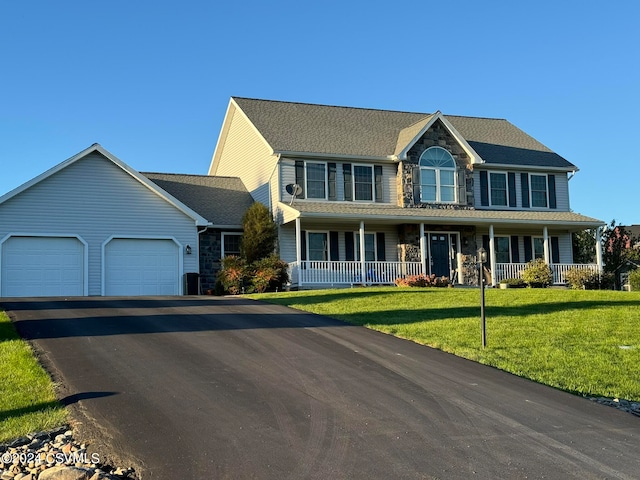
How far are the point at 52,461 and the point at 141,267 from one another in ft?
61.3

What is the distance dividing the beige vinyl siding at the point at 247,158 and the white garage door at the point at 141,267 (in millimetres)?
5016

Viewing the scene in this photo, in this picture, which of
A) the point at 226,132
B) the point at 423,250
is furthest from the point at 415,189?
the point at 226,132

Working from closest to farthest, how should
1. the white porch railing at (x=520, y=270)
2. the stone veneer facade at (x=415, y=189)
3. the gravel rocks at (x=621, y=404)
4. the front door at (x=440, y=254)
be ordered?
1. the gravel rocks at (x=621, y=404)
2. the stone veneer facade at (x=415, y=189)
3. the front door at (x=440, y=254)
4. the white porch railing at (x=520, y=270)

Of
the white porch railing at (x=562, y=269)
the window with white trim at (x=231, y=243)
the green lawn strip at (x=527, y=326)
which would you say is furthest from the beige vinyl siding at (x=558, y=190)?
the window with white trim at (x=231, y=243)

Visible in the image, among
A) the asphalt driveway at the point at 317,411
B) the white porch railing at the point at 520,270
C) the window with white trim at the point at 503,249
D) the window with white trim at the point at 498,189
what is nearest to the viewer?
the asphalt driveway at the point at 317,411

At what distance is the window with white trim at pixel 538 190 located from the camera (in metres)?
29.8

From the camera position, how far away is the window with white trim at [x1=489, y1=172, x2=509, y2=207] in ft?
95.9

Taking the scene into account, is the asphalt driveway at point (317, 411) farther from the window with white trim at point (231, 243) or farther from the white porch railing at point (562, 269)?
the white porch railing at point (562, 269)

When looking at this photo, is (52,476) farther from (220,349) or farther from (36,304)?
(36,304)

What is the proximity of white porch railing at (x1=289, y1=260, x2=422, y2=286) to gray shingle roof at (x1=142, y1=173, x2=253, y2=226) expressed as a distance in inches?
148

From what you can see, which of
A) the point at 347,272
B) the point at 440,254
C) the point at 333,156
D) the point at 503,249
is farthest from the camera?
the point at 503,249

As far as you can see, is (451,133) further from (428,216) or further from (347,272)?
(347,272)

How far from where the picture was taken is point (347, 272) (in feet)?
82.7

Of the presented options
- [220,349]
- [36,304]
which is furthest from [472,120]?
[220,349]
